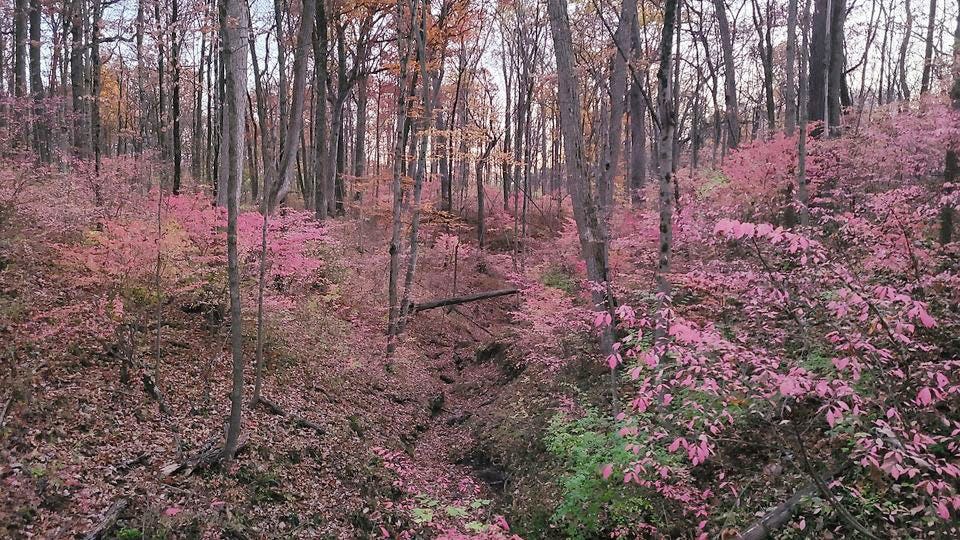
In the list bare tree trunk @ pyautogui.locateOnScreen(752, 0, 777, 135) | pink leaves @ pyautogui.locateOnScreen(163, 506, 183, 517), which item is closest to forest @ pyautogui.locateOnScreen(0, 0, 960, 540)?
pink leaves @ pyautogui.locateOnScreen(163, 506, 183, 517)

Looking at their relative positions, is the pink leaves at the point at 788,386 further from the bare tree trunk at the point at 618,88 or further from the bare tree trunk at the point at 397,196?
the bare tree trunk at the point at 397,196

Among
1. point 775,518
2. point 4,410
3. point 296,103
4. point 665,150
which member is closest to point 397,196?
point 296,103

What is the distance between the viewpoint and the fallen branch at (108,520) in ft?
15.6

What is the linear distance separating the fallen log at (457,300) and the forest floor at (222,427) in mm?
2639

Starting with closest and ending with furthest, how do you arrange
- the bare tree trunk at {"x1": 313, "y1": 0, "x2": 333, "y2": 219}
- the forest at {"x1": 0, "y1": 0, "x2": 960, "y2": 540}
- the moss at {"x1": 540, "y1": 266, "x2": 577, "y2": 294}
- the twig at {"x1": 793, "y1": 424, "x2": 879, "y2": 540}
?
the twig at {"x1": 793, "y1": 424, "x2": 879, "y2": 540} → the forest at {"x1": 0, "y1": 0, "x2": 960, "y2": 540} → the moss at {"x1": 540, "y1": 266, "x2": 577, "y2": 294} → the bare tree trunk at {"x1": 313, "y1": 0, "x2": 333, "y2": 219}

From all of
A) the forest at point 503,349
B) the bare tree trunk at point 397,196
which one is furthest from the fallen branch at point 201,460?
the bare tree trunk at point 397,196

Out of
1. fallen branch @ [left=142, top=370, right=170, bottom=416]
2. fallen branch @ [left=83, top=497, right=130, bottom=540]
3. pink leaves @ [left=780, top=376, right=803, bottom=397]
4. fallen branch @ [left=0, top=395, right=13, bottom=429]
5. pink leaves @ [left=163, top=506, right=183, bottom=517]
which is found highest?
pink leaves @ [left=780, top=376, right=803, bottom=397]

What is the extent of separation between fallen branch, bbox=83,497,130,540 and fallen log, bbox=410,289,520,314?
916 centimetres

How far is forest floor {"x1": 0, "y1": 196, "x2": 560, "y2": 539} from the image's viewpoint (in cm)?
529

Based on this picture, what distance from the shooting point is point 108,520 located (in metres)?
4.91

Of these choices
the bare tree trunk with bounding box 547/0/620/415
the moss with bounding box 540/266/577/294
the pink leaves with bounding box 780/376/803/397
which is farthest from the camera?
the moss with bounding box 540/266/577/294

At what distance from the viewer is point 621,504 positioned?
19.6 ft

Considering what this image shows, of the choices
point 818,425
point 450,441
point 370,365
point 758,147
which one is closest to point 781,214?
point 758,147

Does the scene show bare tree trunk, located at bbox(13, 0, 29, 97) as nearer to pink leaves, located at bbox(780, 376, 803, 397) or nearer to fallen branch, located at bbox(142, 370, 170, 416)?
fallen branch, located at bbox(142, 370, 170, 416)
